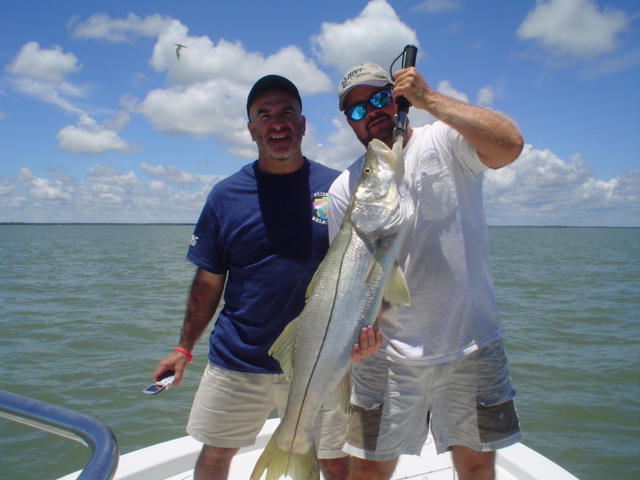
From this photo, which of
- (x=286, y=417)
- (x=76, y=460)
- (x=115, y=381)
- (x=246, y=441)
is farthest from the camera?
(x=115, y=381)

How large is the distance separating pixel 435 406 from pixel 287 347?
1.01 metres

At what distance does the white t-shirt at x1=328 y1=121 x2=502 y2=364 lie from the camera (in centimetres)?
270

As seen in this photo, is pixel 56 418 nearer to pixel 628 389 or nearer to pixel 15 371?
pixel 15 371

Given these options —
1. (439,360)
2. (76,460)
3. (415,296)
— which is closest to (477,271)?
(415,296)

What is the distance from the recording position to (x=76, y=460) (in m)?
6.04

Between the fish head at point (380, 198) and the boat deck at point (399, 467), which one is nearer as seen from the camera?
the fish head at point (380, 198)

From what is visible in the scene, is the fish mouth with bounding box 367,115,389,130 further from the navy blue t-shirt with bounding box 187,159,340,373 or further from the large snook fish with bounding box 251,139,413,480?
the navy blue t-shirt with bounding box 187,159,340,373

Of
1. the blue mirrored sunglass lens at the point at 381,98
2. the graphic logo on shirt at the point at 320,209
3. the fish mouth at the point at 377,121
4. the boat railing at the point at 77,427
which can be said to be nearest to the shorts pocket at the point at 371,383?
the graphic logo on shirt at the point at 320,209

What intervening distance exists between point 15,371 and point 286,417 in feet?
28.5

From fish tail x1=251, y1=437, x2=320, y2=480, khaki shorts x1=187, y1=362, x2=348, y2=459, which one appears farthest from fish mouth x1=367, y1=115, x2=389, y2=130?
fish tail x1=251, y1=437, x2=320, y2=480

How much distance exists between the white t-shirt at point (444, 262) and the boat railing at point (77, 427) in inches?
70.5

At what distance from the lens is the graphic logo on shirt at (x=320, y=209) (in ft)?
11.1

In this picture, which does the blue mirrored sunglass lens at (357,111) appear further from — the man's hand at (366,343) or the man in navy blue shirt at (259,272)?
the man's hand at (366,343)

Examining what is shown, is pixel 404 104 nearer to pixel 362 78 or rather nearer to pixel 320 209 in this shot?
Result: pixel 362 78
